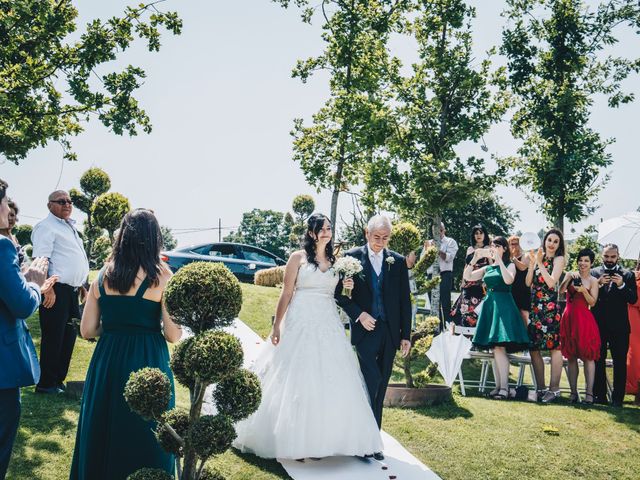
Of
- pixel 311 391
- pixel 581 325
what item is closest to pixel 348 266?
pixel 311 391

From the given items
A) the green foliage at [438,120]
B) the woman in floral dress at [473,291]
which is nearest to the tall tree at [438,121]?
the green foliage at [438,120]

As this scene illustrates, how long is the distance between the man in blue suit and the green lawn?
1.57 m

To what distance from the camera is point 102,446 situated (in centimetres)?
364

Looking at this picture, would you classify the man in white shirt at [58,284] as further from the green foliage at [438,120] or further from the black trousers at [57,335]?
the green foliage at [438,120]

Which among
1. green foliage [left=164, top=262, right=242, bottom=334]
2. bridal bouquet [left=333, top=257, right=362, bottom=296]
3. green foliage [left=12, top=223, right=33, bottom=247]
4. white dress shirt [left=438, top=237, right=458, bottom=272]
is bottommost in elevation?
green foliage [left=164, top=262, right=242, bottom=334]

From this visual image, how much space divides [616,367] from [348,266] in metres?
5.05

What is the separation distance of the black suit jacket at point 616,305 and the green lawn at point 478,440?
3.84ft

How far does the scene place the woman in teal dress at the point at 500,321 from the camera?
805 centimetres

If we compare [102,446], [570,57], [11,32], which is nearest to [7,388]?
[102,446]

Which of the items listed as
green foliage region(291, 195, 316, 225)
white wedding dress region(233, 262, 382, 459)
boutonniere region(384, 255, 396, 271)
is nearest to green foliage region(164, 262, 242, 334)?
white wedding dress region(233, 262, 382, 459)

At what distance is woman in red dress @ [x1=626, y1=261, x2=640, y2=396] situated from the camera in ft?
28.0

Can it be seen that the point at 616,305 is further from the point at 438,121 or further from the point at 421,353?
the point at 438,121

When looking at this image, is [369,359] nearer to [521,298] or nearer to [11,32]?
[521,298]

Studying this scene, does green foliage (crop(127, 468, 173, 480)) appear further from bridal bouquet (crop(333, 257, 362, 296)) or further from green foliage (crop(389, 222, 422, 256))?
green foliage (crop(389, 222, 422, 256))
